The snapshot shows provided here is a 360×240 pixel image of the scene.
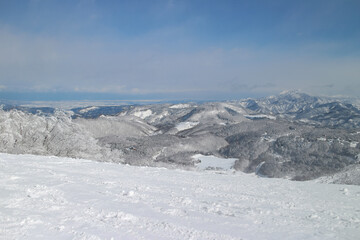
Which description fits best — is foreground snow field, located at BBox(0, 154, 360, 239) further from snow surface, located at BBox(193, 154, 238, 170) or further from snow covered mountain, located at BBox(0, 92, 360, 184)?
snow surface, located at BBox(193, 154, 238, 170)

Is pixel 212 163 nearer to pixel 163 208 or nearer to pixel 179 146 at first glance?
pixel 179 146

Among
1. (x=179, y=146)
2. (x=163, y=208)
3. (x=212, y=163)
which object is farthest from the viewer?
(x=179, y=146)

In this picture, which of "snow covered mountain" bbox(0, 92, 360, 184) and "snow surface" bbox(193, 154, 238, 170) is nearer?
"snow covered mountain" bbox(0, 92, 360, 184)

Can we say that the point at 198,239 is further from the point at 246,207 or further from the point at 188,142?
the point at 188,142

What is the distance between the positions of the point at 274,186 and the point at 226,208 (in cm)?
456

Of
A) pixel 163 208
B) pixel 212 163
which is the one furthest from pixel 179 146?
pixel 163 208

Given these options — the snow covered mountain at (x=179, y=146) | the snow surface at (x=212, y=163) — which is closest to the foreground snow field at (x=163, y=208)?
the snow covered mountain at (x=179, y=146)

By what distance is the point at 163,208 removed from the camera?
7.14 metres

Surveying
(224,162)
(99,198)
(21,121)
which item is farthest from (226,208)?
(224,162)

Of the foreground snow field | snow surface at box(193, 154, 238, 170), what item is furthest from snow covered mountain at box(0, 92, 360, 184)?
the foreground snow field

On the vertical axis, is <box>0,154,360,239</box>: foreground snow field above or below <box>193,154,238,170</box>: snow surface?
above

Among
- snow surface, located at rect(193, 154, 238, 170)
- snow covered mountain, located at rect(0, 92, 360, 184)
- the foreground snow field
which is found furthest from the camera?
snow surface, located at rect(193, 154, 238, 170)

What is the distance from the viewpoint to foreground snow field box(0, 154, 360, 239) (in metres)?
5.59

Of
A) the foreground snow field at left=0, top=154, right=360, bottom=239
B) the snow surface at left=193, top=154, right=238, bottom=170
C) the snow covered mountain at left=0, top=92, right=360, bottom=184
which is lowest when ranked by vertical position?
the snow surface at left=193, top=154, right=238, bottom=170
